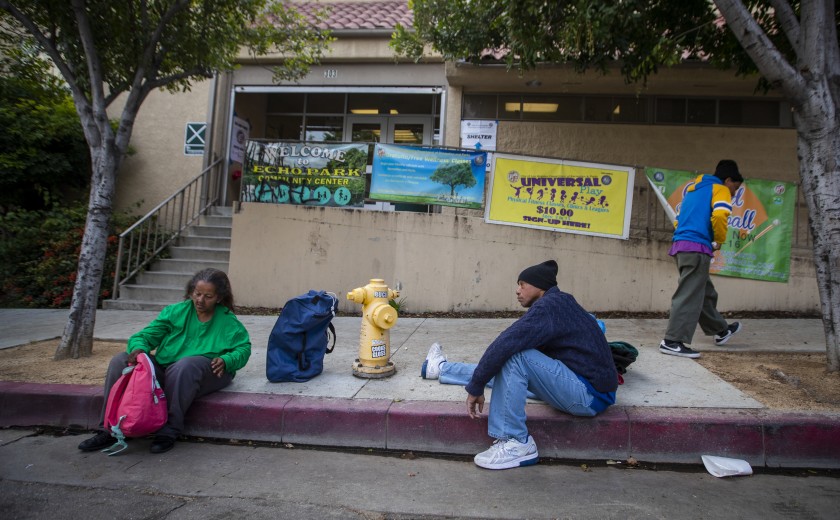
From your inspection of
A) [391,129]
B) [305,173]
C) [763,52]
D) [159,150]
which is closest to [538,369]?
[763,52]

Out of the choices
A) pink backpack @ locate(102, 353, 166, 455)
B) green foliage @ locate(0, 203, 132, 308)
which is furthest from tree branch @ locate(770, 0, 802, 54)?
green foliage @ locate(0, 203, 132, 308)

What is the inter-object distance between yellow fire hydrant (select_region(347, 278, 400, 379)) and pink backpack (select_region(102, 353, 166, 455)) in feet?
4.75

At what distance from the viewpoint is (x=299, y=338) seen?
396 centimetres

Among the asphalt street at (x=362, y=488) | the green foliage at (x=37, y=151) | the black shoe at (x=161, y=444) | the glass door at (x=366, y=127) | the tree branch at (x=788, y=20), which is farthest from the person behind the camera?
the glass door at (x=366, y=127)

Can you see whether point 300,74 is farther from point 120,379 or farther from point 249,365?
point 120,379

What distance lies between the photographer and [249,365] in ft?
14.9

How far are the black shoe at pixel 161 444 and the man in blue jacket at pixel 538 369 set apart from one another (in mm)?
2000

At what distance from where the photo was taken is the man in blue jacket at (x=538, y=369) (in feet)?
9.71

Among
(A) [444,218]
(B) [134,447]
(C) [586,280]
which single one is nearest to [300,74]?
(A) [444,218]

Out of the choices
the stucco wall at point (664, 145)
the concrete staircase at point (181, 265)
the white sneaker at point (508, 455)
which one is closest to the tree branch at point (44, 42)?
the concrete staircase at point (181, 265)

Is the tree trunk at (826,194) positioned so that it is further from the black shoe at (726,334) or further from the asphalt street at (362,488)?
the asphalt street at (362,488)

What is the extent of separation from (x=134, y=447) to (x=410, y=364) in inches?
87.2

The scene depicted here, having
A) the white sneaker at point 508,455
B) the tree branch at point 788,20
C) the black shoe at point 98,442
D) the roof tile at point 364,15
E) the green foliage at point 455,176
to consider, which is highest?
the roof tile at point 364,15

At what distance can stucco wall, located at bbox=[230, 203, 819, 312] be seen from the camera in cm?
691
